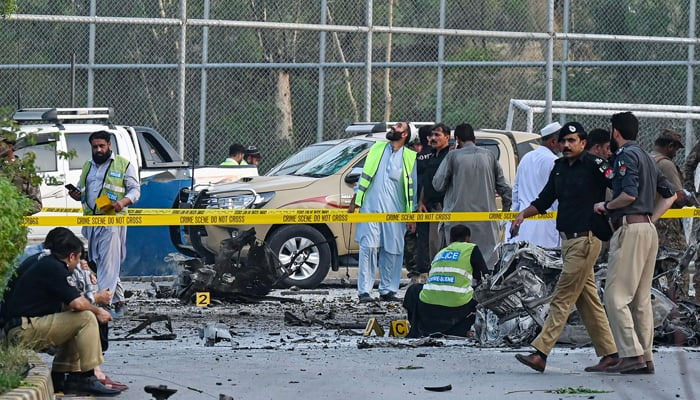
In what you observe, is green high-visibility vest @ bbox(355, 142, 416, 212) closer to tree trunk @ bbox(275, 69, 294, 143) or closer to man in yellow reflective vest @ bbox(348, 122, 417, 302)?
man in yellow reflective vest @ bbox(348, 122, 417, 302)

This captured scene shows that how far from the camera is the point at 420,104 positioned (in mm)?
20141

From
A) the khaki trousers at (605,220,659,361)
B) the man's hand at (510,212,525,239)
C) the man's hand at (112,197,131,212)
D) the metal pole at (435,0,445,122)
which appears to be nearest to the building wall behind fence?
the metal pole at (435,0,445,122)

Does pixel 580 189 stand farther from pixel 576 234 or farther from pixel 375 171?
pixel 375 171

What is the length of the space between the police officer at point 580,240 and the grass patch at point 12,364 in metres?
3.39

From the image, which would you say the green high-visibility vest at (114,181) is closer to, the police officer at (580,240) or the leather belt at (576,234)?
the police officer at (580,240)

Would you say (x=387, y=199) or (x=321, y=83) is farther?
(x=321, y=83)

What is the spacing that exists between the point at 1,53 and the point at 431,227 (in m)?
6.92

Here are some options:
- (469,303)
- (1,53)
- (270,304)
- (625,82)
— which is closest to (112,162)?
(270,304)

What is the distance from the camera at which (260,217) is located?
1432 cm

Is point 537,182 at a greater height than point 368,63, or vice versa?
point 368,63

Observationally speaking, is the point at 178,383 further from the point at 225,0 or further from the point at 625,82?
the point at 625,82

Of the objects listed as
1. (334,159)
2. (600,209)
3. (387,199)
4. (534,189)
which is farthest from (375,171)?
(600,209)

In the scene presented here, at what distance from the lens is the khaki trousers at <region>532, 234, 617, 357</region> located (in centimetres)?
967

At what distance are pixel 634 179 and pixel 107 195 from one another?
5279 mm
